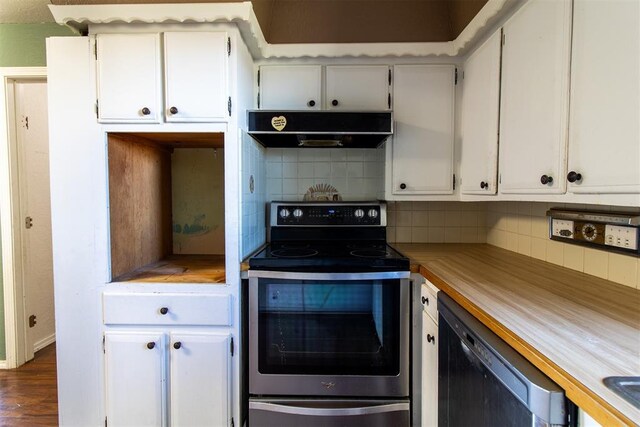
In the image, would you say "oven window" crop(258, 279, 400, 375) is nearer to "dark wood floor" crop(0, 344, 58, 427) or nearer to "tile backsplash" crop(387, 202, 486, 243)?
"tile backsplash" crop(387, 202, 486, 243)

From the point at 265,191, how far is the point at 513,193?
56.0 inches

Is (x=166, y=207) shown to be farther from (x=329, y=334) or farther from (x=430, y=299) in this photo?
(x=430, y=299)

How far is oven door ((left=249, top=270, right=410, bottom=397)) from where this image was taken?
146 cm

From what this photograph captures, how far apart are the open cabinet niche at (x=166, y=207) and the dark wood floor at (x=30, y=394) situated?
114 centimetres

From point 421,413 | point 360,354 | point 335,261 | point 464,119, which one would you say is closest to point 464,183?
point 464,119

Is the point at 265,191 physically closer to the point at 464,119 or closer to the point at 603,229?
the point at 464,119

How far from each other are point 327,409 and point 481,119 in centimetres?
163

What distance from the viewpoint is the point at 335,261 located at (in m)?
1.47

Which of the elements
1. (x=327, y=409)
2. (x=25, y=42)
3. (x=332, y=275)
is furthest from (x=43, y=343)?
(x=332, y=275)

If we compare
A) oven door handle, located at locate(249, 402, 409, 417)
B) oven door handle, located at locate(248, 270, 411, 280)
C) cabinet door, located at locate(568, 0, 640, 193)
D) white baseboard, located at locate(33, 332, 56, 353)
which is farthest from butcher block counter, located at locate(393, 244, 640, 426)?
white baseboard, located at locate(33, 332, 56, 353)

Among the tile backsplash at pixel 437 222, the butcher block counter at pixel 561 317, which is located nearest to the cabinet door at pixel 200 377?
the butcher block counter at pixel 561 317

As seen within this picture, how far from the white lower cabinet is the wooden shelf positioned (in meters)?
0.24

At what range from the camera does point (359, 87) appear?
1.83 metres

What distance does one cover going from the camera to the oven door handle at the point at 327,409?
4.70ft
